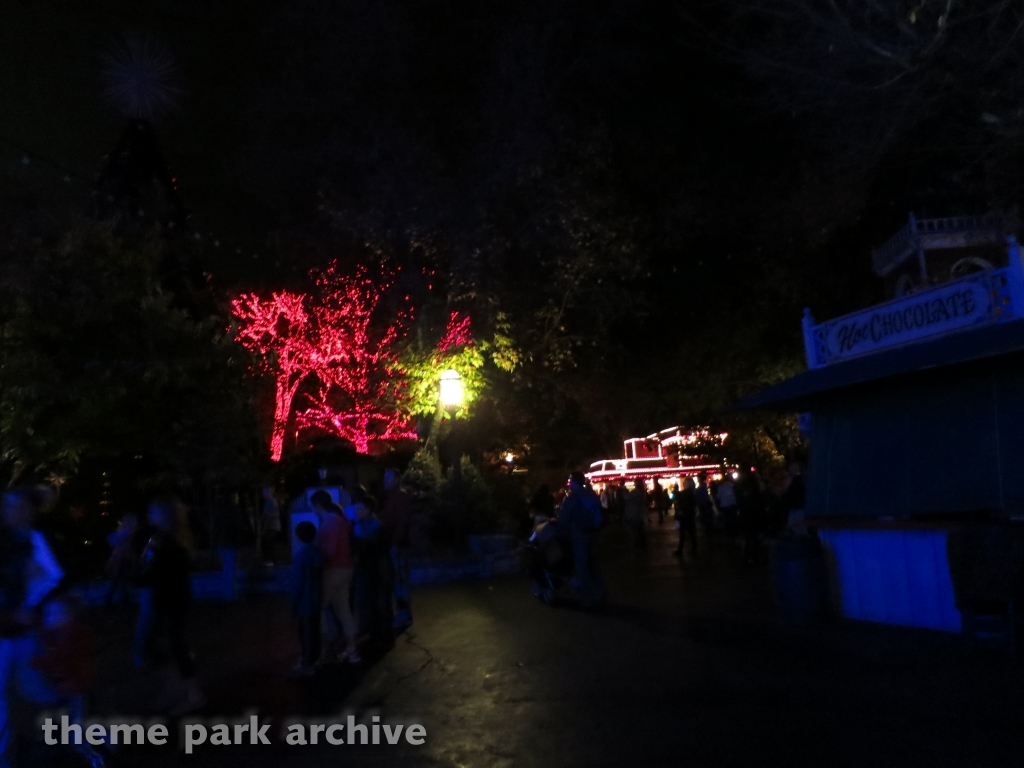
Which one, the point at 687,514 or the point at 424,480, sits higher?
the point at 424,480

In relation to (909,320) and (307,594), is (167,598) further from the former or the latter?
(909,320)

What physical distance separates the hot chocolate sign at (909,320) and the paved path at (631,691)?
2960 mm

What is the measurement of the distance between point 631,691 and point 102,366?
534 inches

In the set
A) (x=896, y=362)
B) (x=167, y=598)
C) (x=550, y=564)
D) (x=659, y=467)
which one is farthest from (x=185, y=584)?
(x=659, y=467)

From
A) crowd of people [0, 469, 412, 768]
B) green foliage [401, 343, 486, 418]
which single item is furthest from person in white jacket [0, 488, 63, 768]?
green foliage [401, 343, 486, 418]

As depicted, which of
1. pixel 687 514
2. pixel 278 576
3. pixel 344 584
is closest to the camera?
pixel 344 584

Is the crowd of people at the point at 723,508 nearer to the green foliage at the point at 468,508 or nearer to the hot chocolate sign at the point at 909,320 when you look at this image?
the green foliage at the point at 468,508

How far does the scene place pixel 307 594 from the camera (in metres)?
9.28

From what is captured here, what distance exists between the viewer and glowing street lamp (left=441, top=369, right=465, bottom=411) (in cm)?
1784

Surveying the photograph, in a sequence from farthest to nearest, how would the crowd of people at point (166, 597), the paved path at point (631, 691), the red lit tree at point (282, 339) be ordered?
1. the red lit tree at point (282, 339)
2. the paved path at point (631, 691)
3. the crowd of people at point (166, 597)

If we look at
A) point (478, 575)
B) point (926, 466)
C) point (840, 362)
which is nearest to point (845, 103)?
point (840, 362)

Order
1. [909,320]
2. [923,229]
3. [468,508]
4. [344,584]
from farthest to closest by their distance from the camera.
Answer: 1. [923,229]
2. [468,508]
3. [909,320]
4. [344,584]

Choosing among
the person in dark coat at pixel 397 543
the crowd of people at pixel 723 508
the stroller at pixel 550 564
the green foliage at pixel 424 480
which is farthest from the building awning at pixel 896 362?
the green foliage at pixel 424 480

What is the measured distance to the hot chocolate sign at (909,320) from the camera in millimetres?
9789
